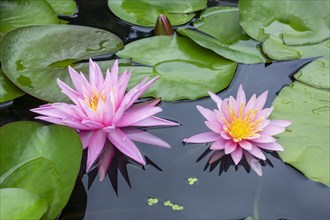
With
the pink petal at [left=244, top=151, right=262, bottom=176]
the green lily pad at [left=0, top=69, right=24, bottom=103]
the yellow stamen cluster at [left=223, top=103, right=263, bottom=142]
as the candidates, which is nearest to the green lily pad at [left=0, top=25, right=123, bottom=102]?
the green lily pad at [left=0, top=69, right=24, bottom=103]

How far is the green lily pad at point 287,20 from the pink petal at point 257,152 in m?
0.72

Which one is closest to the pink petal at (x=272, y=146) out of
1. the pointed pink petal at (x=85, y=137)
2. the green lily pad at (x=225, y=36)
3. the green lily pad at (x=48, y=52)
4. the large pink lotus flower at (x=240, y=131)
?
the large pink lotus flower at (x=240, y=131)

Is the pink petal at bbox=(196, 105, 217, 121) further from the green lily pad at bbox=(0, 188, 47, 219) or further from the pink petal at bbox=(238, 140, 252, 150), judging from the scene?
the green lily pad at bbox=(0, 188, 47, 219)

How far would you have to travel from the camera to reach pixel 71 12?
2.52 m

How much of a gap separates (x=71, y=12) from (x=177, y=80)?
837 millimetres

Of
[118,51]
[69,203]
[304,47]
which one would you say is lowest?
[69,203]

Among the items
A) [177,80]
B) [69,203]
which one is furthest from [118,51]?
[69,203]

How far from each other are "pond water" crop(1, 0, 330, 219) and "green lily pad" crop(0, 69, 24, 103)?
0.29ft

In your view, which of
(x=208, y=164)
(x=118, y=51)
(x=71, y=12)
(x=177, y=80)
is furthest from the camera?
(x=71, y=12)

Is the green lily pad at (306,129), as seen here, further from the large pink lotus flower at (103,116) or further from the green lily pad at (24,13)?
the green lily pad at (24,13)

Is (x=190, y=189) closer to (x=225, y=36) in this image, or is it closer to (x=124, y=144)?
(x=124, y=144)

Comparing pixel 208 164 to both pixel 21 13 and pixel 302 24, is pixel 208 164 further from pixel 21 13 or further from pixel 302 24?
pixel 21 13

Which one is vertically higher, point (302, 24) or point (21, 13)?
point (302, 24)

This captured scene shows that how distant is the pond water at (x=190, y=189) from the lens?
5.21 ft
